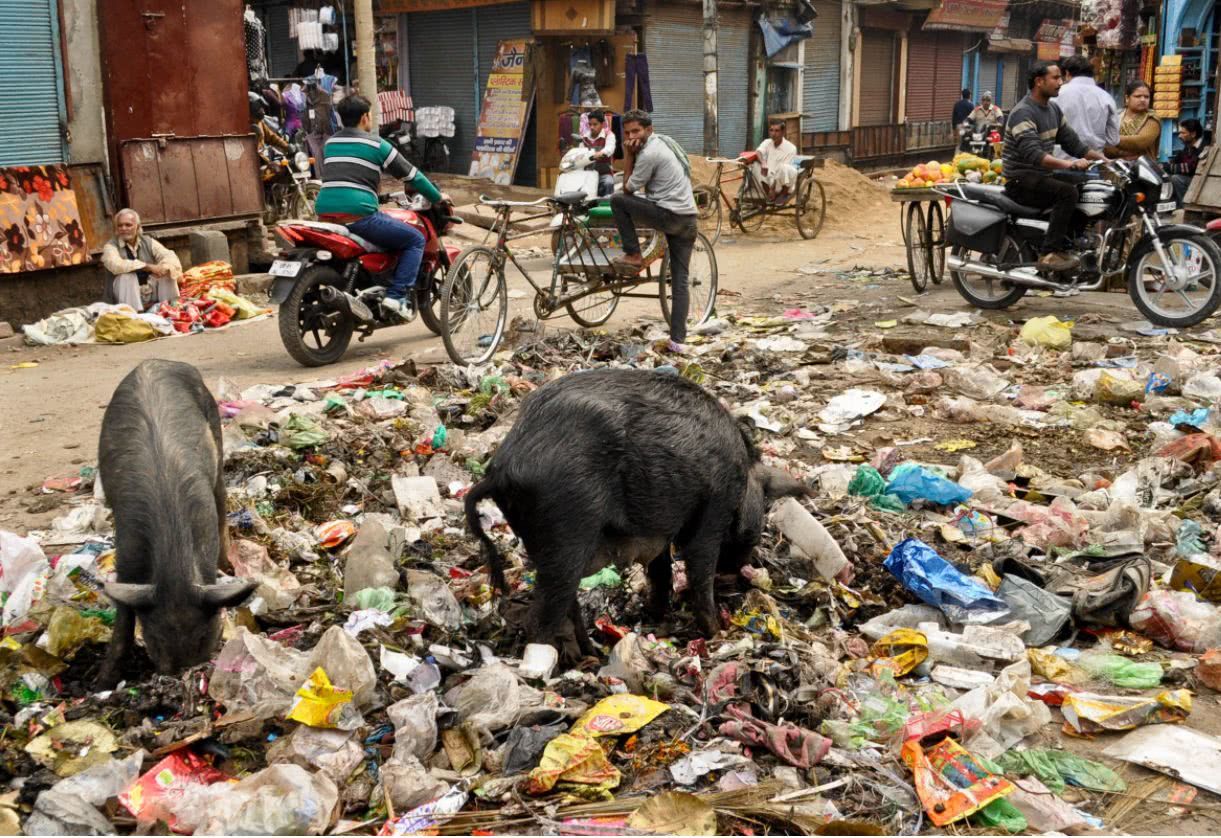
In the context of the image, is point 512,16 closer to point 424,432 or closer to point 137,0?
point 137,0

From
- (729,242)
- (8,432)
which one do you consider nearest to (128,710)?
(8,432)

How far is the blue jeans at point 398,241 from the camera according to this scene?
30.4 feet

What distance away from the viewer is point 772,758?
371 centimetres

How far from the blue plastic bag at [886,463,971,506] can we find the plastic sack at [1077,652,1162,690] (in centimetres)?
162

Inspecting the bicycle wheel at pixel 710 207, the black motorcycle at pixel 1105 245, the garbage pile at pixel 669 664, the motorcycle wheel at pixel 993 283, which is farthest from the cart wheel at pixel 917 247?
the garbage pile at pixel 669 664

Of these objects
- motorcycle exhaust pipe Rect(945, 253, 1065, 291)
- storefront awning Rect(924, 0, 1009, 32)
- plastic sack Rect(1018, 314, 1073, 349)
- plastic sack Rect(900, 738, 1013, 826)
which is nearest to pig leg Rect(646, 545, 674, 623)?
plastic sack Rect(900, 738, 1013, 826)

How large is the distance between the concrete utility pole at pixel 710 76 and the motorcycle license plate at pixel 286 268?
41.5ft

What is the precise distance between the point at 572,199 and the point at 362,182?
66.6 inches

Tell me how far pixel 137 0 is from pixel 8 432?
6.20m

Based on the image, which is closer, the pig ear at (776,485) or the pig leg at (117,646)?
the pig leg at (117,646)

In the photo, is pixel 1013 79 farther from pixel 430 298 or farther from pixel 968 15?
pixel 430 298

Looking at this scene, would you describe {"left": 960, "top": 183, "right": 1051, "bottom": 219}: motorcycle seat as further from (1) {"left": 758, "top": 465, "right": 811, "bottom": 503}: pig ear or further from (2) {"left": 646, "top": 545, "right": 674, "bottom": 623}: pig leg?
(2) {"left": 646, "top": 545, "right": 674, "bottom": 623}: pig leg

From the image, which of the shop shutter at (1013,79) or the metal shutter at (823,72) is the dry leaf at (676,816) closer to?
the metal shutter at (823,72)

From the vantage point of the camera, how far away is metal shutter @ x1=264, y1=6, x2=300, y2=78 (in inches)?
901
